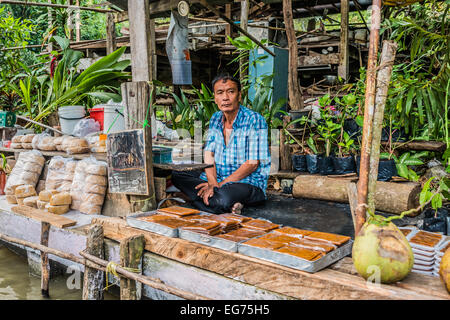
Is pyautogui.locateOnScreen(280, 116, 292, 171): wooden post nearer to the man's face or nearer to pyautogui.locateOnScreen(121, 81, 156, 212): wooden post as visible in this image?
the man's face

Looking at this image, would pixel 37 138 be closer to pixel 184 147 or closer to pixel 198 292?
pixel 184 147

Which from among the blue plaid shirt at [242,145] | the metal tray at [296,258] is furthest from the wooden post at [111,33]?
the metal tray at [296,258]

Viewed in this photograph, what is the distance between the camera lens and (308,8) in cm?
797

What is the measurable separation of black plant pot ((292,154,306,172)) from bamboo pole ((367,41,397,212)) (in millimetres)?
2681

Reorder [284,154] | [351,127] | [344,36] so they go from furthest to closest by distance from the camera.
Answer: [344,36] < [284,154] < [351,127]

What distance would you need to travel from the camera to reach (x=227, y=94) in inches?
141

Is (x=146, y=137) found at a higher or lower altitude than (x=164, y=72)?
lower

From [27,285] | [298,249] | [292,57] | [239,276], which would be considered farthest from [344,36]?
[27,285]

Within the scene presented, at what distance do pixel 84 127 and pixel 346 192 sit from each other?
2915 millimetres

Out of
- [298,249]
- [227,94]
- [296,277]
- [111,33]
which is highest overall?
[111,33]

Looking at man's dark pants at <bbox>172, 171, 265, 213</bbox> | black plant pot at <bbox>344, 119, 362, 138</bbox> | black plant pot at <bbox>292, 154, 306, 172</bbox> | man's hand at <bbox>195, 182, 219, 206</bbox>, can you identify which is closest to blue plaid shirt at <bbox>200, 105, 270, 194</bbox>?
man's dark pants at <bbox>172, 171, 265, 213</bbox>

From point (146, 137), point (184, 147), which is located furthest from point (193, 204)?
point (146, 137)

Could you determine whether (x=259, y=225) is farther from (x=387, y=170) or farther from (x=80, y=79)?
(x=80, y=79)
